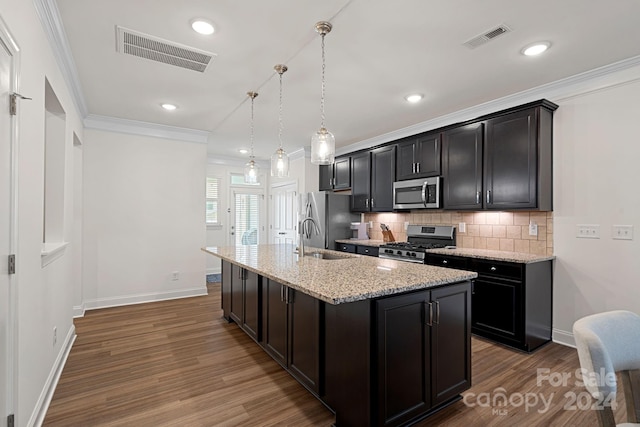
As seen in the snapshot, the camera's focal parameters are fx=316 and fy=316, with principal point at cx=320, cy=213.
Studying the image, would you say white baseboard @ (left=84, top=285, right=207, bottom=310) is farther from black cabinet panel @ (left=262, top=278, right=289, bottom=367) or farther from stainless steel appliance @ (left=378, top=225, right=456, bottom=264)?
stainless steel appliance @ (left=378, top=225, right=456, bottom=264)

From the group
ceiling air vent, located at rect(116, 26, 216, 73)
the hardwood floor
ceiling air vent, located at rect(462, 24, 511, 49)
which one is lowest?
the hardwood floor

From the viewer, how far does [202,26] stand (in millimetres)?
2271

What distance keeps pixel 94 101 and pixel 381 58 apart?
11.1 ft

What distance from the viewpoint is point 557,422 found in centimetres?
196

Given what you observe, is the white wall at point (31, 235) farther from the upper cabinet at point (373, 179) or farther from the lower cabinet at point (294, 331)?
the upper cabinet at point (373, 179)

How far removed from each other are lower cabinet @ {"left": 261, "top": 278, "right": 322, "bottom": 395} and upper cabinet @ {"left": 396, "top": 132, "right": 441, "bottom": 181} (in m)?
2.61

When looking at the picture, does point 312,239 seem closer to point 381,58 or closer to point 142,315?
point 142,315

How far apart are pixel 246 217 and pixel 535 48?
6.19 metres

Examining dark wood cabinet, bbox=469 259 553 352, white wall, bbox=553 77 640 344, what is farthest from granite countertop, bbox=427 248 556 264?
white wall, bbox=553 77 640 344

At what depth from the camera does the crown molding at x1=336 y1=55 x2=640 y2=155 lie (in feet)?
9.02

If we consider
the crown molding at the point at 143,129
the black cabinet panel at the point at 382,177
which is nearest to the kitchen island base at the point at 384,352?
the black cabinet panel at the point at 382,177

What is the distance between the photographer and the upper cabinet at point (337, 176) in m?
5.57

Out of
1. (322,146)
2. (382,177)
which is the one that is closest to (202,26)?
(322,146)

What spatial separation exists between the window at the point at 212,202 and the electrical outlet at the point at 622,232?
651 centimetres
